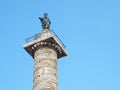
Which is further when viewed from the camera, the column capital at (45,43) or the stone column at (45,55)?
the column capital at (45,43)

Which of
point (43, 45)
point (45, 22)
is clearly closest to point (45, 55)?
point (43, 45)

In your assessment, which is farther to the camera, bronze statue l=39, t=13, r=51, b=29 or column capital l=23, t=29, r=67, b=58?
bronze statue l=39, t=13, r=51, b=29

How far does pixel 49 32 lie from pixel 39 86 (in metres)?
3.43

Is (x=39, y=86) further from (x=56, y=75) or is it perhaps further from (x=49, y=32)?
(x=49, y=32)

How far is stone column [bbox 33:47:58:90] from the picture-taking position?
1841 cm

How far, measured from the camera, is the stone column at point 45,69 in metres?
18.4

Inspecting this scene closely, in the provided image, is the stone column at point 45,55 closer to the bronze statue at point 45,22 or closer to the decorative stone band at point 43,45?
the decorative stone band at point 43,45

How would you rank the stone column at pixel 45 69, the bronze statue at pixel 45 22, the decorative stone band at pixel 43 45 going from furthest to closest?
1. the bronze statue at pixel 45 22
2. the decorative stone band at pixel 43 45
3. the stone column at pixel 45 69

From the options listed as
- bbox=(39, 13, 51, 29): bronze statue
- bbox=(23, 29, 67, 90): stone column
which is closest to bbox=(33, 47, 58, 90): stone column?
bbox=(23, 29, 67, 90): stone column

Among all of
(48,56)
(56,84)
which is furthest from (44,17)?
(56,84)

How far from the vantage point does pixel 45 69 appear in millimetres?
18953

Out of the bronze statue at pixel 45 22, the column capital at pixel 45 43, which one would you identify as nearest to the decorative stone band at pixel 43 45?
the column capital at pixel 45 43

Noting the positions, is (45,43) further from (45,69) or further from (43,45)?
(45,69)

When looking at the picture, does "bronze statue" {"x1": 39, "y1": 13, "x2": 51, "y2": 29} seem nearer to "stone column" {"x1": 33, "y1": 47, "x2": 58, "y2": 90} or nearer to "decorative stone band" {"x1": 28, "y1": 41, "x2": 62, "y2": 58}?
"decorative stone band" {"x1": 28, "y1": 41, "x2": 62, "y2": 58}
